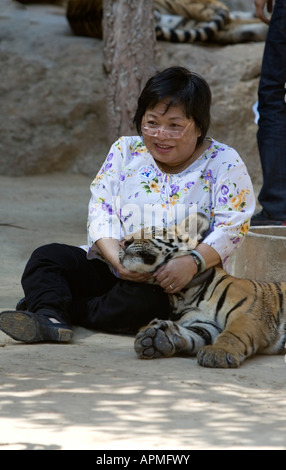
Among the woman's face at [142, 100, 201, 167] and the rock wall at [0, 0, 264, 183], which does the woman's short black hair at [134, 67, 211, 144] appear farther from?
the rock wall at [0, 0, 264, 183]

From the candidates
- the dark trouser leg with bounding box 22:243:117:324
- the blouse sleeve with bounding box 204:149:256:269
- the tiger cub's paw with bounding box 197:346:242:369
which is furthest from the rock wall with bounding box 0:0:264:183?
the tiger cub's paw with bounding box 197:346:242:369

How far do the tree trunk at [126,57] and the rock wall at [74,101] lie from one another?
213cm

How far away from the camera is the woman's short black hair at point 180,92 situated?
386cm

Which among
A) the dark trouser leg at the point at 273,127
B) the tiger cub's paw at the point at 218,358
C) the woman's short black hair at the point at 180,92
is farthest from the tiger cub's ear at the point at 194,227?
the dark trouser leg at the point at 273,127

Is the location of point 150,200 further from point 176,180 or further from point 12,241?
point 12,241

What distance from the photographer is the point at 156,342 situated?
3.46 meters

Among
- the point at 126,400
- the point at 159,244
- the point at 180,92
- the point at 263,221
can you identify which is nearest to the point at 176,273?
the point at 159,244

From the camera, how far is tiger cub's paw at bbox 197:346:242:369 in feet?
11.0

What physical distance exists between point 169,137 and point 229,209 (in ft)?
1.33

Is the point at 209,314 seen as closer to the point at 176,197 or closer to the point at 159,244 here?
the point at 159,244

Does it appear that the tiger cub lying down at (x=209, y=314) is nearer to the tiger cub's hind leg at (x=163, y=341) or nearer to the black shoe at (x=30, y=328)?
the tiger cub's hind leg at (x=163, y=341)

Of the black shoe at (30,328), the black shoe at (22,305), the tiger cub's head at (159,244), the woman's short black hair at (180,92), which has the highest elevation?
the woman's short black hair at (180,92)

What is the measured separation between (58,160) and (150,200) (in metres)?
5.05
